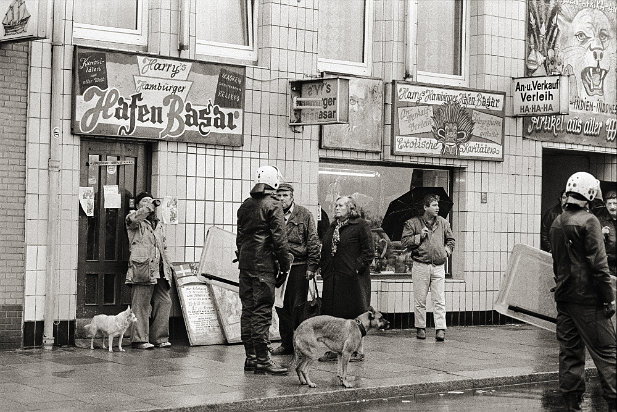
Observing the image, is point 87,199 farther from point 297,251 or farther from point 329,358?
point 329,358

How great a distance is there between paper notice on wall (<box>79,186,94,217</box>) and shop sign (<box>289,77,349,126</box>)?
3052 mm

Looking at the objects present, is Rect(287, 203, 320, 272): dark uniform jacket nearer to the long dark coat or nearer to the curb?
the long dark coat

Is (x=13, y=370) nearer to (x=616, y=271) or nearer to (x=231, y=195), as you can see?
(x=231, y=195)

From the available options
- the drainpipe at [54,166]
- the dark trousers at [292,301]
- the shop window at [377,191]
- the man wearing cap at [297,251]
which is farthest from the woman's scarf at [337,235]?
the drainpipe at [54,166]

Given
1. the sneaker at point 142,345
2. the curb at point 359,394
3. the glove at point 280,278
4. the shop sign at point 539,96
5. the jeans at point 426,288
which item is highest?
the shop sign at point 539,96

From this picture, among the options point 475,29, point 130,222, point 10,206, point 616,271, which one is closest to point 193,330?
point 130,222

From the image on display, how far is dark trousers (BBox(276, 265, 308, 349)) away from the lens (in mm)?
12742

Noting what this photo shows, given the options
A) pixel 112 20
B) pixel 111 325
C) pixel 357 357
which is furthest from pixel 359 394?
pixel 112 20

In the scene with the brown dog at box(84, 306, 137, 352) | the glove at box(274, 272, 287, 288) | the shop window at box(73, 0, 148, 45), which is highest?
the shop window at box(73, 0, 148, 45)

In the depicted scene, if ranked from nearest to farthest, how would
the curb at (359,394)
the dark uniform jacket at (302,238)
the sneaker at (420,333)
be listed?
the curb at (359,394)
the dark uniform jacket at (302,238)
the sneaker at (420,333)

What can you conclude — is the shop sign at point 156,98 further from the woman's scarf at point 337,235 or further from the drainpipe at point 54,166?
the woman's scarf at point 337,235

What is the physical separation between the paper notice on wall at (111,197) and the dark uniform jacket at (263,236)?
9.32 feet

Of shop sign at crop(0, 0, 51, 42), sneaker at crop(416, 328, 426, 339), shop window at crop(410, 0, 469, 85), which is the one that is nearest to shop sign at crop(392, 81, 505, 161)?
shop window at crop(410, 0, 469, 85)

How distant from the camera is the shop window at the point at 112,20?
13617mm
